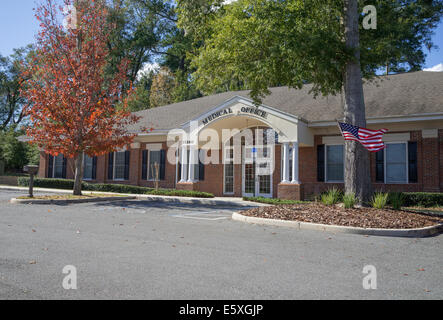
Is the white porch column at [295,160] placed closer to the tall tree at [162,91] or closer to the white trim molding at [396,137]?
the white trim molding at [396,137]

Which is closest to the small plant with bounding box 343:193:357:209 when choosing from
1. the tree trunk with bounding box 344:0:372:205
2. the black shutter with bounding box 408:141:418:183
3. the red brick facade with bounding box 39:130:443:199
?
the tree trunk with bounding box 344:0:372:205

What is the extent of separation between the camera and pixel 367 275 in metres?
4.80

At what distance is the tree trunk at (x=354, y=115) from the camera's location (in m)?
11.1

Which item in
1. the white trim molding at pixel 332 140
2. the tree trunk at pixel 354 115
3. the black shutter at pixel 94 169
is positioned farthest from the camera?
the black shutter at pixel 94 169

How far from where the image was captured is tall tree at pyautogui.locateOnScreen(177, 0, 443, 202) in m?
11.2

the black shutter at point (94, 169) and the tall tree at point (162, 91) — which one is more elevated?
the tall tree at point (162, 91)

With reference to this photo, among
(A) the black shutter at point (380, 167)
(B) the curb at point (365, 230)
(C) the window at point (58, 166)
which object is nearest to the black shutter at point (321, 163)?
(A) the black shutter at point (380, 167)

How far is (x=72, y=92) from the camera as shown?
656 inches

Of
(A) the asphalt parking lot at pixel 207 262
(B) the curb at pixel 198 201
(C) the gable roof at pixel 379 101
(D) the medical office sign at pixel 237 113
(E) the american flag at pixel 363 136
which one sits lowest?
(A) the asphalt parking lot at pixel 207 262

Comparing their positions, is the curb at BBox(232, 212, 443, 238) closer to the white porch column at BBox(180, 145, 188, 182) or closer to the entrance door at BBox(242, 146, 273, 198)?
the entrance door at BBox(242, 146, 273, 198)

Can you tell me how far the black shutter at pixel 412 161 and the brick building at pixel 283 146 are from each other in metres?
0.04

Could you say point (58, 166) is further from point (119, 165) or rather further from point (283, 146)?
point (283, 146)

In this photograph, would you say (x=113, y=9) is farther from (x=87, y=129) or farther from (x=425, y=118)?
(x=425, y=118)
